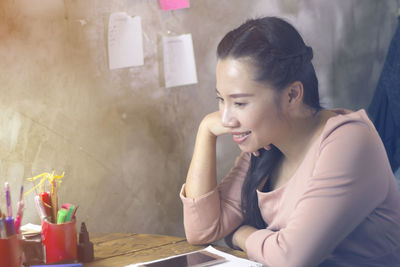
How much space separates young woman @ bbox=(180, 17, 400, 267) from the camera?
4.08ft

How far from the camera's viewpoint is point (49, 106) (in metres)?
1.78

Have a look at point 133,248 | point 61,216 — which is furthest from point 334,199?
point 61,216

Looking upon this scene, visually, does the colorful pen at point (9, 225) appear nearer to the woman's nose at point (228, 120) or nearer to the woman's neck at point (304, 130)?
the woman's nose at point (228, 120)

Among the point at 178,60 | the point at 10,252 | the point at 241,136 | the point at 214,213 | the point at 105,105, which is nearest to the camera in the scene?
the point at 10,252

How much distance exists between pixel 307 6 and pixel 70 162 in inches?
51.9

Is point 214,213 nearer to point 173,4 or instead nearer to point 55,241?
point 55,241

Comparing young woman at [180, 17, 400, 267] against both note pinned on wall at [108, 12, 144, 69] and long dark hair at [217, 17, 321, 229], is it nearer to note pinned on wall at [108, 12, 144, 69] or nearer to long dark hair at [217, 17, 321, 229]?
long dark hair at [217, 17, 321, 229]

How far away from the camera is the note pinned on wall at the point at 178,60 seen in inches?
78.6

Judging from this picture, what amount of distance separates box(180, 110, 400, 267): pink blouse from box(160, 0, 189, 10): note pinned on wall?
0.88 metres

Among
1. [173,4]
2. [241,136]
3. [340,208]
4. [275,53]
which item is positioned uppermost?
[173,4]

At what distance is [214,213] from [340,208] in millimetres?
442

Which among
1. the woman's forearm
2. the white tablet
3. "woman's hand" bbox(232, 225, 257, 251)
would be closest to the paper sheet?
the white tablet

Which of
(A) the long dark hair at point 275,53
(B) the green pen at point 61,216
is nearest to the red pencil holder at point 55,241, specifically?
(B) the green pen at point 61,216

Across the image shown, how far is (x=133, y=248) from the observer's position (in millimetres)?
1447
